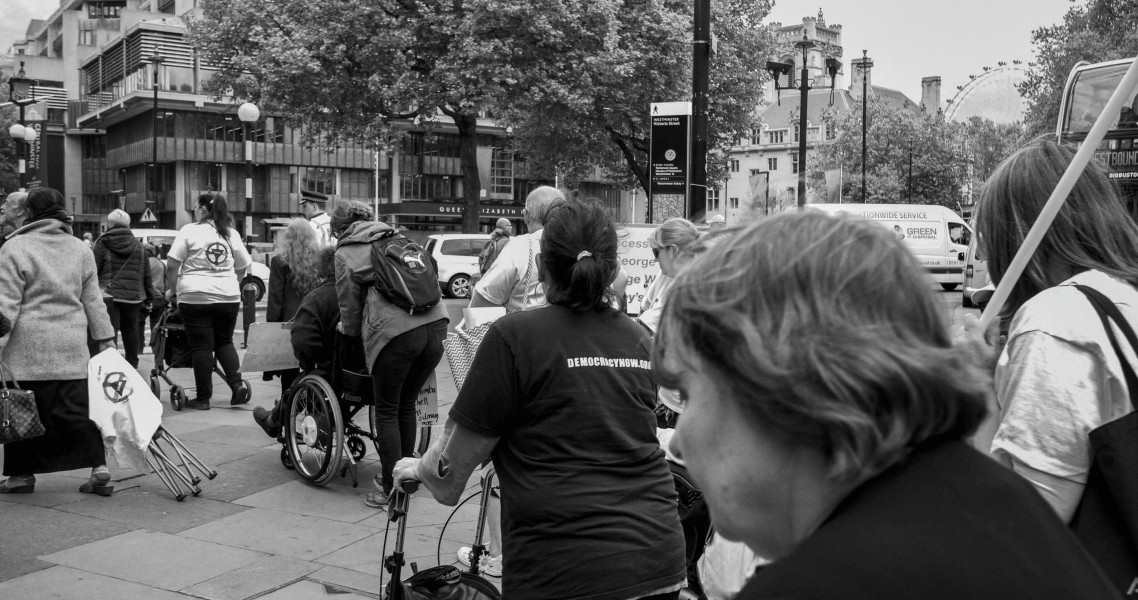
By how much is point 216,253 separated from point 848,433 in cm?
868

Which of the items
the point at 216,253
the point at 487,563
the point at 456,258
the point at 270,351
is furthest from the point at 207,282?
the point at 456,258

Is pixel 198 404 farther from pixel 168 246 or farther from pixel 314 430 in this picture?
pixel 168 246

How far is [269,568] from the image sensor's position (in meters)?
5.01

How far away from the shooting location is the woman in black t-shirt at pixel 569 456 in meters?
2.64

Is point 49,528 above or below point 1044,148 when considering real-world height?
below

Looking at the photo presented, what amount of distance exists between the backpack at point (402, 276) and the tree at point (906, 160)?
57066 mm

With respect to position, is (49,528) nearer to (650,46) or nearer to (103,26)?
(650,46)

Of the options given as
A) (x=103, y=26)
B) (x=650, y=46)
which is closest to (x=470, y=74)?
(x=650, y=46)

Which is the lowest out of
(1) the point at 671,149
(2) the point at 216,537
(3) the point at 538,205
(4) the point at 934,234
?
(2) the point at 216,537

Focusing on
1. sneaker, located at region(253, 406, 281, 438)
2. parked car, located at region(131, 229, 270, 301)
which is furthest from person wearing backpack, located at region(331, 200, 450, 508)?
parked car, located at region(131, 229, 270, 301)

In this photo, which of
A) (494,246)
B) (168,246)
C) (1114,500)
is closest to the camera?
(1114,500)

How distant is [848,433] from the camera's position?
37.9 inches

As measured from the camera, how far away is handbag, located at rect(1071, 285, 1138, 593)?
1.62 meters

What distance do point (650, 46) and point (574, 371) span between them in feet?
87.9
